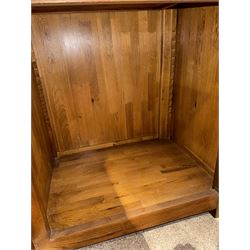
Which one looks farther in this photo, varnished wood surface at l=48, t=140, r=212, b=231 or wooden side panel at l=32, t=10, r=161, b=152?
wooden side panel at l=32, t=10, r=161, b=152

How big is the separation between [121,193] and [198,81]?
879 mm

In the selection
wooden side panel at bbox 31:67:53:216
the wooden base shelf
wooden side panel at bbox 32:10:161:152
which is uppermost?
wooden side panel at bbox 32:10:161:152

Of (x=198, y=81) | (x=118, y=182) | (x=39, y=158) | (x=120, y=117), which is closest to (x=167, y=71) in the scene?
(x=198, y=81)

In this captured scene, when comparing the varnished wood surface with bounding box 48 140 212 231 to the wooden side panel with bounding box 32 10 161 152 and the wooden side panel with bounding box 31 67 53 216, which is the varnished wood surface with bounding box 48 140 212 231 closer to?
the wooden side panel with bounding box 31 67 53 216

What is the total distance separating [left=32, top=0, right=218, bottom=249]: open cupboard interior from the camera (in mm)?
1103

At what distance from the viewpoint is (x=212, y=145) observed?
1266 mm

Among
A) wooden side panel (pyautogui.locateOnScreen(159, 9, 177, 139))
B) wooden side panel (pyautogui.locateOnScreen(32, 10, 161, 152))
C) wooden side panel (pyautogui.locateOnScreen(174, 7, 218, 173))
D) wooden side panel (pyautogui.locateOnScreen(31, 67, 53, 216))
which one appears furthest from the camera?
wooden side panel (pyautogui.locateOnScreen(159, 9, 177, 139))

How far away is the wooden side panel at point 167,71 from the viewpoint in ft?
4.63

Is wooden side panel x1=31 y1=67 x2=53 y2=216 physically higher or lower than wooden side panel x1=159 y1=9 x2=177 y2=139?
lower

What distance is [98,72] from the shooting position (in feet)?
4.76

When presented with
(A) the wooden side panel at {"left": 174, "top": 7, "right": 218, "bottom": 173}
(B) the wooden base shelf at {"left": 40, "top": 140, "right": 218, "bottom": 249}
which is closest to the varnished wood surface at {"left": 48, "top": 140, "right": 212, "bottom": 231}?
(B) the wooden base shelf at {"left": 40, "top": 140, "right": 218, "bottom": 249}

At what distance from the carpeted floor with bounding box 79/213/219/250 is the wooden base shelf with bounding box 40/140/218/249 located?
70 mm

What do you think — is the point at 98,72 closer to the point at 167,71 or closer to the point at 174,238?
the point at 167,71

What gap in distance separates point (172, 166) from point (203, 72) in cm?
68
